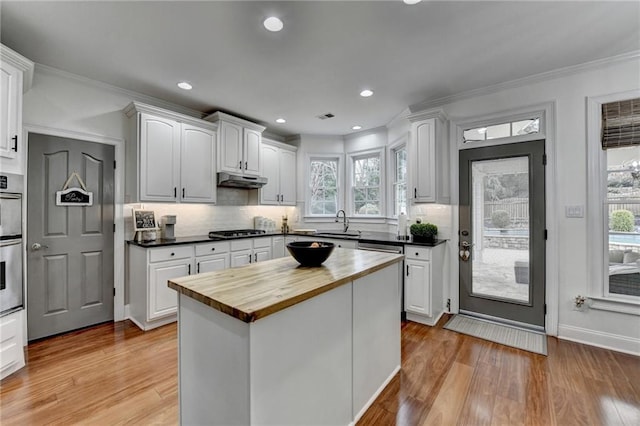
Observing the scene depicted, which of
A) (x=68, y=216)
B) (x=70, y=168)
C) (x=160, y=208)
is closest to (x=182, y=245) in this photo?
(x=160, y=208)

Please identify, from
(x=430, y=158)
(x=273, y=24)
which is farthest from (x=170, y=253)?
(x=430, y=158)

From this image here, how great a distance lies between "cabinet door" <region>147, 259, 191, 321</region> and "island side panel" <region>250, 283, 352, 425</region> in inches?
92.9

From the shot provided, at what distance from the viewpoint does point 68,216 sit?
2914 millimetres

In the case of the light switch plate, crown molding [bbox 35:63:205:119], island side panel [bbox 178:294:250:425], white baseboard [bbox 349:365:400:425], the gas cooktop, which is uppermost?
crown molding [bbox 35:63:205:119]

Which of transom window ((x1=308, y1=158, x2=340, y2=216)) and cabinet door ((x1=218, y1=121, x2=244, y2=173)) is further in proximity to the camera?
transom window ((x1=308, y1=158, x2=340, y2=216))

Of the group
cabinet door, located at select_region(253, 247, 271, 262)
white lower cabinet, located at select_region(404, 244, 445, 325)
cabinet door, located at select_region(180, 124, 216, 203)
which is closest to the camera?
white lower cabinet, located at select_region(404, 244, 445, 325)

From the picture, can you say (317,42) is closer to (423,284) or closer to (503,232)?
(423,284)

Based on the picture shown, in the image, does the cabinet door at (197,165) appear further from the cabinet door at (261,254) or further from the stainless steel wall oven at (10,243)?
the stainless steel wall oven at (10,243)

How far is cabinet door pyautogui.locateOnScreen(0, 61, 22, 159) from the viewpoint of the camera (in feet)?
6.93

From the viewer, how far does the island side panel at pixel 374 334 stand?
5.70 feet

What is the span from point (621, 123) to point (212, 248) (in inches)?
177

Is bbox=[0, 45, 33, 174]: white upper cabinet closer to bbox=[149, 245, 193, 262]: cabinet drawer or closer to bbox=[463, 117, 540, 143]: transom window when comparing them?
bbox=[149, 245, 193, 262]: cabinet drawer

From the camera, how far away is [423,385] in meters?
2.06

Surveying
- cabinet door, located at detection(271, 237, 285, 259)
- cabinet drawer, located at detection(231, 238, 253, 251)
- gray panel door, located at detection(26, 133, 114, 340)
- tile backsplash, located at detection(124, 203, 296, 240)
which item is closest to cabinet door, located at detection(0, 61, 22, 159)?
gray panel door, located at detection(26, 133, 114, 340)
